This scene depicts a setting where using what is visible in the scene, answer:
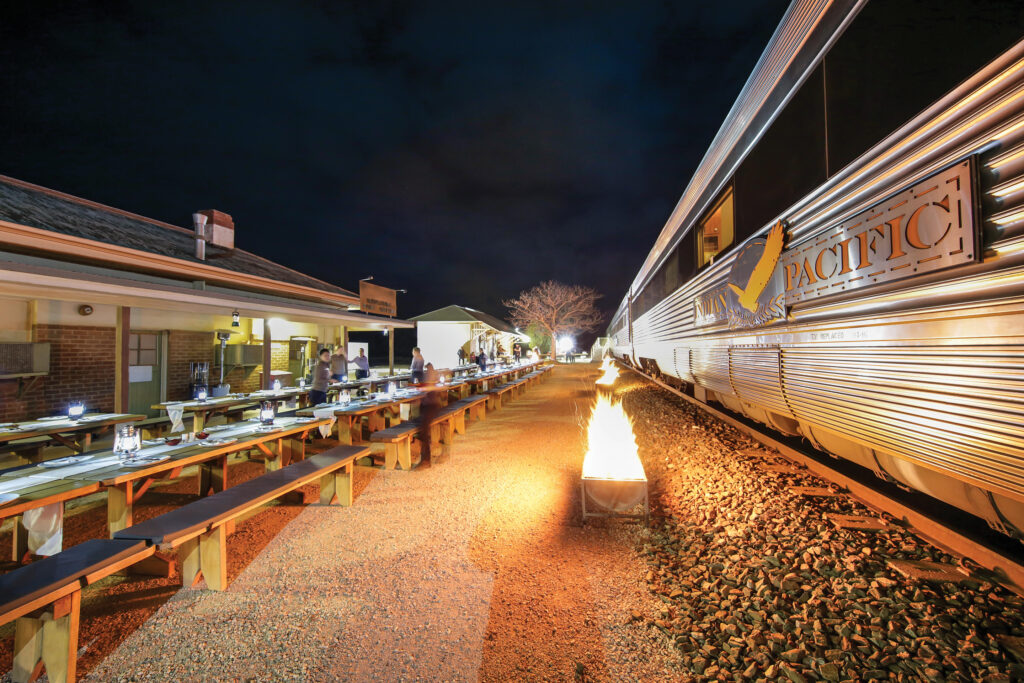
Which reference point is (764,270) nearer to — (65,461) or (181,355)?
(65,461)

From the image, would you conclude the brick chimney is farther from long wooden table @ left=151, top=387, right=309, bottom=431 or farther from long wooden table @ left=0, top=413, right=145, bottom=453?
long wooden table @ left=0, top=413, right=145, bottom=453

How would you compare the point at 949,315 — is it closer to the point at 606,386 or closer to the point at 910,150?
the point at 910,150

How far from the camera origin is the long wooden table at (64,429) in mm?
4928

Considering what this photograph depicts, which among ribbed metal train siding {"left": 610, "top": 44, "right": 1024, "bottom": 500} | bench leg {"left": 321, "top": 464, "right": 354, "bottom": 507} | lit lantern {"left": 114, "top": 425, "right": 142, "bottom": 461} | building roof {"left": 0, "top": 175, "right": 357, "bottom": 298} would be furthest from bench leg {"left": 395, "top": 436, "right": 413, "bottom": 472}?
building roof {"left": 0, "top": 175, "right": 357, "bottom": 298}

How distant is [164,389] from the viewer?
30.7 feet

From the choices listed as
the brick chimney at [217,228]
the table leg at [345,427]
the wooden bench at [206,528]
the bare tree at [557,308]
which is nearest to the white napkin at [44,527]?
the wooden bench at [206,528]

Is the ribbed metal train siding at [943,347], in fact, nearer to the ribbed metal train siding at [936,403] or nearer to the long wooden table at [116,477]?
the ribbed metal train siding at [936,403]

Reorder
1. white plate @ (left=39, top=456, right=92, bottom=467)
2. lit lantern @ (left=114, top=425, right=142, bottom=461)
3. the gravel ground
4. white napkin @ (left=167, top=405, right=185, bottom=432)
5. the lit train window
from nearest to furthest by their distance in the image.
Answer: the gravel ground < white plate @ (left=39, top=456, right=92, bottom=467) < lit lantern @ (left=114, top=425, right=142, bottom=461) < white napkin @ (left=167, top=405, right=185, bottom=432) < the lit train window

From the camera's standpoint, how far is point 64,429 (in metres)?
5.27

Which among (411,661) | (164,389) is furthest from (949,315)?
(164,389)

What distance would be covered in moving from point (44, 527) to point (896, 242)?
18.6ft

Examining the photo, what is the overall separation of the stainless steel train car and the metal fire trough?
135cm

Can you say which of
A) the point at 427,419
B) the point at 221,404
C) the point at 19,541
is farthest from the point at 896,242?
the point at 221,404

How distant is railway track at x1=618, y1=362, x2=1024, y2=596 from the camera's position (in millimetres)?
2182
